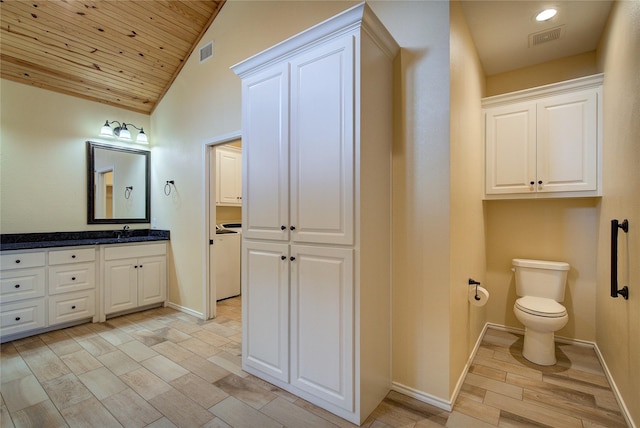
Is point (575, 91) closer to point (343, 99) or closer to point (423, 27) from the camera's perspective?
point (423, 27)

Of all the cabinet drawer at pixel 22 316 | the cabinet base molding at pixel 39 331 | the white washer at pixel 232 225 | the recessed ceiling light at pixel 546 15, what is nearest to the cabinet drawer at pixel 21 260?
the cabinet drawer at pixel 22 316

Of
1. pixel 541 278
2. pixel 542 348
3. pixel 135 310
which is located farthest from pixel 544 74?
pixel 135 310

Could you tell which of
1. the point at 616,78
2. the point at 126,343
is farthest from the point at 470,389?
the point at 126,343

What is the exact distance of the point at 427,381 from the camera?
1898 millimetres

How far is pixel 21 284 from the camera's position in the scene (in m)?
2.83

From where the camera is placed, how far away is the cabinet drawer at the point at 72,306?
3031mm

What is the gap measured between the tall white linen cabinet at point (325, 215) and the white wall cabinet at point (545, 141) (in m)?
1.43

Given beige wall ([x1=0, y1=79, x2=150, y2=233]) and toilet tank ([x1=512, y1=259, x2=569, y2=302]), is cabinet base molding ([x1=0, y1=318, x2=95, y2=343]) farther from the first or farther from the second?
toilet tank ([x1=512, y1=259, x2=569, y2=302])

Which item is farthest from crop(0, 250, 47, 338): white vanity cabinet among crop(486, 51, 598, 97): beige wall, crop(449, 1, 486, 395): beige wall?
crop(486, 51, 598, 97): beige wall

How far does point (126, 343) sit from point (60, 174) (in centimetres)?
223

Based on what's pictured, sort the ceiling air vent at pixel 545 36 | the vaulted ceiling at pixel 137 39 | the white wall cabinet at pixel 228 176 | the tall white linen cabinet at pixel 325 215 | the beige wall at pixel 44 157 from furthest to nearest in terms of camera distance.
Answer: the white wall cabinet at pixel 228 176, the beige wall at pixel 44 157, the ceiling air vent at pixel 545 36, the vaulted ceiling at pixel 137 39, the tall white linen cabinet at pixel 325 215

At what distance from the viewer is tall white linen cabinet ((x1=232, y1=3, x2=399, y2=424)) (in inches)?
67.2

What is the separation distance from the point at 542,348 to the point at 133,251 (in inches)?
170

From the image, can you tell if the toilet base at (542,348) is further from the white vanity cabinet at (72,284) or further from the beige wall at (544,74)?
the white vanity cabinet at (72,284)
